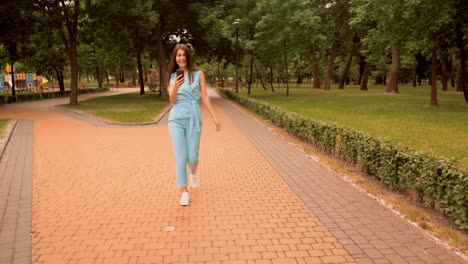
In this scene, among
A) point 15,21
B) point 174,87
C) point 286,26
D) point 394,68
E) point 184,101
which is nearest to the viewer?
point 174,87

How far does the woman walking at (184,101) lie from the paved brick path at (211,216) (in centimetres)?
88

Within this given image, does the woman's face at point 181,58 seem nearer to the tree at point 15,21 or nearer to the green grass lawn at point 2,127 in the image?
the green grass lawn at point 2,127

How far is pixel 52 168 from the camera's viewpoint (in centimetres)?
796

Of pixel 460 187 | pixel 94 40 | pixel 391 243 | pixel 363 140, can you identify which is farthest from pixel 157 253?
pixel 94 40

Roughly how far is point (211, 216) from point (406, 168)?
298cm

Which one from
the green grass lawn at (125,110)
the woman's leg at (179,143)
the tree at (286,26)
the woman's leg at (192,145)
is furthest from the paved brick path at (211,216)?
the tree at (286,26)

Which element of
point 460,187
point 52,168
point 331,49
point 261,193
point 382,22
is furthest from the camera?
point 331,49

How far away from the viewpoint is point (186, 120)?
5.25m

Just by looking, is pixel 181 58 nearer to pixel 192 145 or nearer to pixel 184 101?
pixel 184 101

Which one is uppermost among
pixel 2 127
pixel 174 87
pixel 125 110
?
pixel 174 87

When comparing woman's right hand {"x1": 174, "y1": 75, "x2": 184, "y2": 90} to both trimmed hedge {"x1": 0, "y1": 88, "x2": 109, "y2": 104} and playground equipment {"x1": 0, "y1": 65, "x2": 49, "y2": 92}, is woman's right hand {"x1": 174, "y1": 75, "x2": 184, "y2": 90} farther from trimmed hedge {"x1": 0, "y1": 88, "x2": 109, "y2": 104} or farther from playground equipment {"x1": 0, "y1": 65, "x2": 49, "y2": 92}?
playground equipment {"x1": 0, "y1": 65, "x2": 49, "y2": 92}

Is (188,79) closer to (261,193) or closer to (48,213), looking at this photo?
(261,193)

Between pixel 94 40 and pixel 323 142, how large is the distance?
86.4 feet

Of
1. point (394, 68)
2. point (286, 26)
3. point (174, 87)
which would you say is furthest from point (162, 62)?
point (174, 87)
